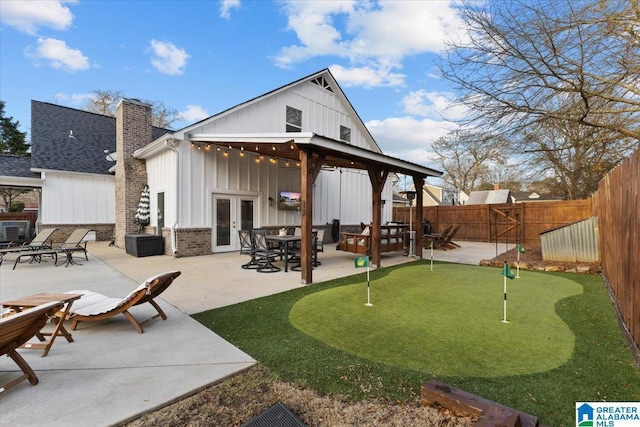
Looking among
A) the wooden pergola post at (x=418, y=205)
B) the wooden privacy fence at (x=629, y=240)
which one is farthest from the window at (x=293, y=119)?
the wooden privacy fence at (x=629, y=240)

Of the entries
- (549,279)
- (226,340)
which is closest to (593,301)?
(549,279)

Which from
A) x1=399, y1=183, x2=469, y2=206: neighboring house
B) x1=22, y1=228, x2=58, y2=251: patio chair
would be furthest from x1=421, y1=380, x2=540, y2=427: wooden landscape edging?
x1=399, y1=183, x2=469, y2=206: neighboring house

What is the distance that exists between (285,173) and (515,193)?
34.9 meters

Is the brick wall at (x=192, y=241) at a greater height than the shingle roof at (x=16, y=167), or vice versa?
the shingle roof at (x=16, y=167)

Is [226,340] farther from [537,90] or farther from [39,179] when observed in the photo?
[39,179]

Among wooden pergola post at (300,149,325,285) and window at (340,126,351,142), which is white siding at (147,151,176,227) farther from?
window at (340,126,351,142)

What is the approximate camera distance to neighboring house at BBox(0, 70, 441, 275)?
947cm

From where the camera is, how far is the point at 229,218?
11.1 metres

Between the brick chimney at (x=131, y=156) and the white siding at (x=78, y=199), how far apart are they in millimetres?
3322

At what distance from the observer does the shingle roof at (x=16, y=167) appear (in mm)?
12638

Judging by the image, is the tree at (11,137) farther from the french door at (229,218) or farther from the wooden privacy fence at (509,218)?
the wooden privacy fence at (509,218)

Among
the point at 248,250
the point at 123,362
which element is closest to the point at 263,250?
the point at 248,250

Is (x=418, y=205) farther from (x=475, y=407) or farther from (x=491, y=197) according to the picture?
(x=491, y=197)

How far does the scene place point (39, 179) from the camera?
12.8 meters
